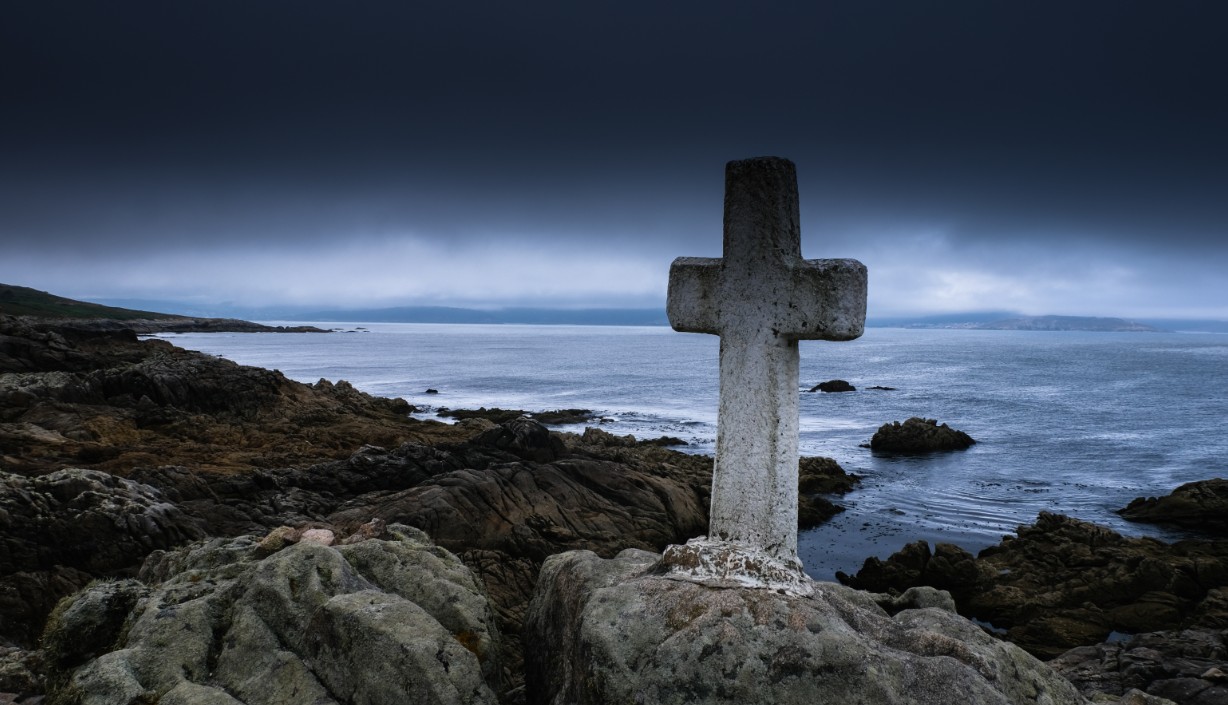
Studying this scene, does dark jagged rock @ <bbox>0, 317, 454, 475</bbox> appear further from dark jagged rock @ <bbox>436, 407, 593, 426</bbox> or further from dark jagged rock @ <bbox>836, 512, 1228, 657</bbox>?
dark jagged rock @ <bbox>836, 512, 1228, 657</bbox>

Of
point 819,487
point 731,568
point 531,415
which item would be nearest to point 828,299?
point 731,568

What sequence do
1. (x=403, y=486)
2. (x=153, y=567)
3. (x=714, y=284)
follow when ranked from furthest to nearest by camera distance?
(x=403, y=486) < (x=153, y=567) < (x=714, y=284)

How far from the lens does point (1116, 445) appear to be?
144 ft

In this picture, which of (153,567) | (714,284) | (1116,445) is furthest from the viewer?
(1116,445)

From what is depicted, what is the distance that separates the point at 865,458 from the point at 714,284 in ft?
109

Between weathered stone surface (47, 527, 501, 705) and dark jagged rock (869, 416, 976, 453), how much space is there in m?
37.2

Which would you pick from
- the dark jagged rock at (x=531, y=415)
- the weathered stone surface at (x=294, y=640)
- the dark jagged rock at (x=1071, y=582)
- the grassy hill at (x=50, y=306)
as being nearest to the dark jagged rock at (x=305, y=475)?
the weathered stone surface at (x=294, y=640)

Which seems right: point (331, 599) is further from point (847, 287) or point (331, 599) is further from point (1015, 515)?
point (1015, 515)

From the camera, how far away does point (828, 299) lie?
6.39m

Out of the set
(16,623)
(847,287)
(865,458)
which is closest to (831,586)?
(847,287)

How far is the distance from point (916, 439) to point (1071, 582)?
76.9 feet

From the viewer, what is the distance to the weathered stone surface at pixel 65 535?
9.23m

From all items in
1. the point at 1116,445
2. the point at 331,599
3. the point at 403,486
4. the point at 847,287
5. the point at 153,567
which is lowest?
the point at 1116,445

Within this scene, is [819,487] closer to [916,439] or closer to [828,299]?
[916,439]
